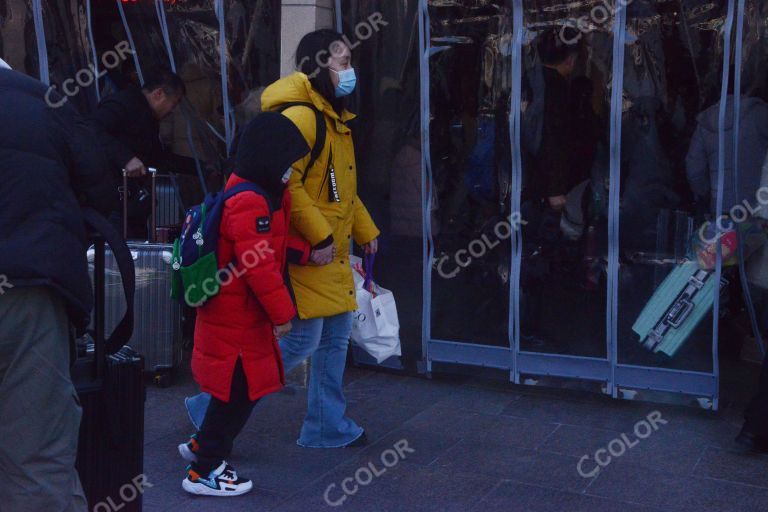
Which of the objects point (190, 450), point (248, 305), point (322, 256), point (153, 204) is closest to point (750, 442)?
point (322, 256)

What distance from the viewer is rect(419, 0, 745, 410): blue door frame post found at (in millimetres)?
5767

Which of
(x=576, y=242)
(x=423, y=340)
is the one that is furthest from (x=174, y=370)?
(x=576, y=242)

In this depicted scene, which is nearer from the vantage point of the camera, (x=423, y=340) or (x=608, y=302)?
(x=608, y=302)

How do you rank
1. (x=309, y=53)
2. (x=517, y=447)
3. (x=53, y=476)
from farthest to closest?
(x=517, y=447), (x=309, y=53), (x=53, y=476)

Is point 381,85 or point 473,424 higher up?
point 381,85

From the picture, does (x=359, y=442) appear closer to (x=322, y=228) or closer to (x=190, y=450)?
(x=190, y=450)

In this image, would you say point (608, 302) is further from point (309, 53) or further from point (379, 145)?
point (309, 53)

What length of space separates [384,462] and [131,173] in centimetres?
263

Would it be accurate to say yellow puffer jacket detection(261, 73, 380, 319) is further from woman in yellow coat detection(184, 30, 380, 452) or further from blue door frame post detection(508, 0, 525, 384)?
blue door frame post detection(508, 0, 525, 384)

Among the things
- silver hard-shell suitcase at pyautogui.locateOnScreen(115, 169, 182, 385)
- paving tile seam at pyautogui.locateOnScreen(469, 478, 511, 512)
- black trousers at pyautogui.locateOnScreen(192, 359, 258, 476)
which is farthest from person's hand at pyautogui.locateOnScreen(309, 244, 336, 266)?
silver hard-shell suitcase at pyautogui.locateOnScreen(115, 169, 182, 385)

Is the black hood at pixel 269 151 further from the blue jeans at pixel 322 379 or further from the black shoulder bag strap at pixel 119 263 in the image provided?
the black shoulder bag strap at pixel 119 263

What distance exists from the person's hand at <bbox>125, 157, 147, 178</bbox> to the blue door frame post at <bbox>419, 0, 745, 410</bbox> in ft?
5.84

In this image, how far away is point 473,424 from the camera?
5.73 metres

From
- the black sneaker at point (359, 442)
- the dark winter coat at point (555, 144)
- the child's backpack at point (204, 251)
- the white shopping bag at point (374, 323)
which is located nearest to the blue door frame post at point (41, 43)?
the white shopping bag at point (374, 323)
